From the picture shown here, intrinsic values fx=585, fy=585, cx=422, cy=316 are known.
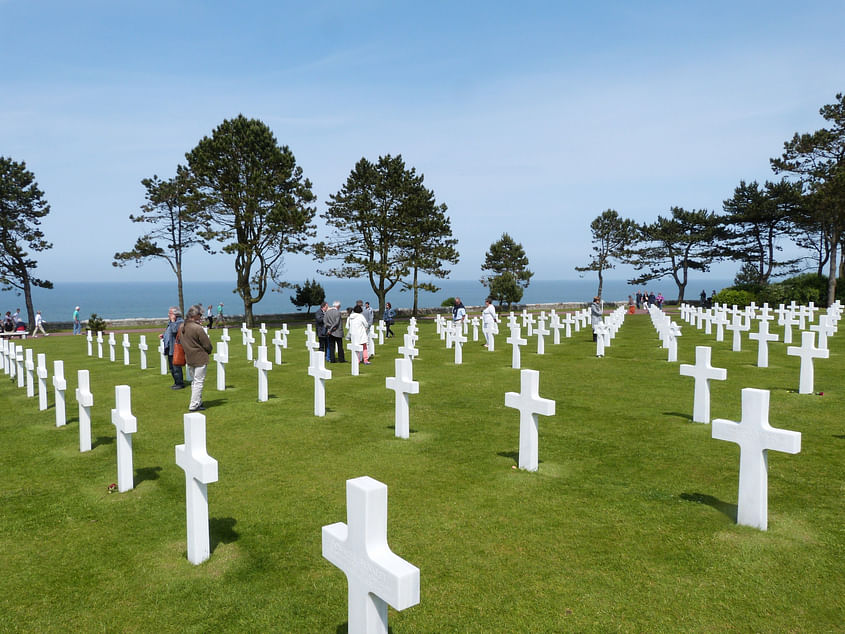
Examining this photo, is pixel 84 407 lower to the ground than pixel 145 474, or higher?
higher

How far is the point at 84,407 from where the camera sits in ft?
24.2

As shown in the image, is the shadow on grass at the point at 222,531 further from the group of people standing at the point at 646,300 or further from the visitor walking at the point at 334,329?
the group of people standing at the point at 646,300

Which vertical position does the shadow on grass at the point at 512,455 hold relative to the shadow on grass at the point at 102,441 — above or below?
above

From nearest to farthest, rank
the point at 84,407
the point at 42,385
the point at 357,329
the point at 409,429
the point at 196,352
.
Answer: the point at 84,407
the point at 409,429
the point at 196,352
the point at 42,385
the point at 357,329

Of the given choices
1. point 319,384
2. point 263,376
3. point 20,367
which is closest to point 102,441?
point 263,376

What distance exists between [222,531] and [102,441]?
13.7 feet

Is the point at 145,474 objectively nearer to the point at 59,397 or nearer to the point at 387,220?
the point at 59,397

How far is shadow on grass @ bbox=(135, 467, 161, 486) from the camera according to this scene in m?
6.32

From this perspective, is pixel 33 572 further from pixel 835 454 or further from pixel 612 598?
pixel 835 454

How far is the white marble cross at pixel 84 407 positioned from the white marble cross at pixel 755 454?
7189mm

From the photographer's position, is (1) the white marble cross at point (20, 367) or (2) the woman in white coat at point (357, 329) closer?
(1) the white marble cross at point (20, 367)

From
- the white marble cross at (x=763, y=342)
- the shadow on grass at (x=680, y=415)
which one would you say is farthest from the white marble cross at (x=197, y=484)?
the white marble cross at (x=763, y=342)

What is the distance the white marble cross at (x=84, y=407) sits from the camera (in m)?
7.32

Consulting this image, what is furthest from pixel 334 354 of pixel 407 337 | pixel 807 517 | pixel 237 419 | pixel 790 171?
pixel 790 171
